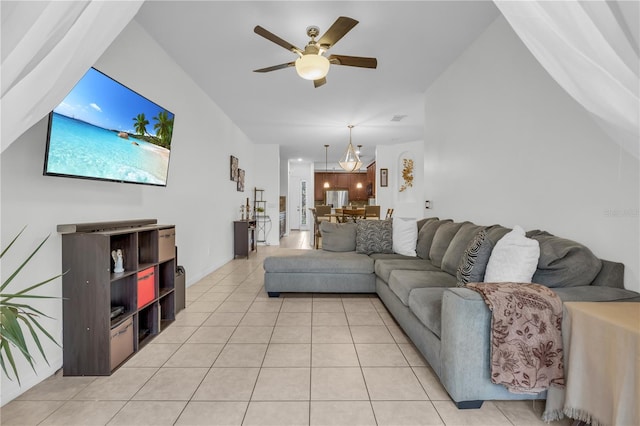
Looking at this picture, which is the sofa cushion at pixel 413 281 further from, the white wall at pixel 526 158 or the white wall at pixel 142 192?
the white wall at pixel 142 192

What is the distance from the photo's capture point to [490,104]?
2805 millimetres

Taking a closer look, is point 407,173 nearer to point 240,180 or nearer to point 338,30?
point 240,180

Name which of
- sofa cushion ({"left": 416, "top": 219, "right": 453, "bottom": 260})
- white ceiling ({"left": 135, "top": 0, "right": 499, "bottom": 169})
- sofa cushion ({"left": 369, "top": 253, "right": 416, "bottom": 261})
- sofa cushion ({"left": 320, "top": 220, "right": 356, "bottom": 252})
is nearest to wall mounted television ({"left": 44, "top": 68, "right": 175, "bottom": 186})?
white ceiling ({"left": 135, "top": 0, "right": 499, "bottom": 169})

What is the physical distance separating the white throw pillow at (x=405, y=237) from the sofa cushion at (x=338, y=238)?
1.80ft

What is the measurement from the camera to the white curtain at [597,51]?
0.99 meters

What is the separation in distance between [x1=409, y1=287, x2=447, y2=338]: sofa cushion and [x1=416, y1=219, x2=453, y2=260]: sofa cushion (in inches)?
50.0

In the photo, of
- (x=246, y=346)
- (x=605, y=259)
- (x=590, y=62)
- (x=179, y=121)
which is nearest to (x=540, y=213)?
(x=605, y=259)

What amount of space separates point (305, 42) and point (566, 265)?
9.34 feet

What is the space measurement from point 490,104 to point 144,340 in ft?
11.7

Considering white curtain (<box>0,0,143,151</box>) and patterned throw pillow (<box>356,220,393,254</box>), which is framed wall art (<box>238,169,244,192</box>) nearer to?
patterned throw pillow (<box>356,220,393,254</box>)

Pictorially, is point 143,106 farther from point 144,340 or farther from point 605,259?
point 605,259

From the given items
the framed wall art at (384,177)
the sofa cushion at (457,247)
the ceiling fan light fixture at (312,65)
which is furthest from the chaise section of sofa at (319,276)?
the framed wall art at (384,177)

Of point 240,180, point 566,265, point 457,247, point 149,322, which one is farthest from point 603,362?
point 240,180

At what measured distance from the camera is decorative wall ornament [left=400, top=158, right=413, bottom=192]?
7.71 metres
